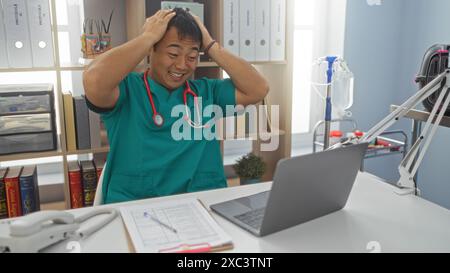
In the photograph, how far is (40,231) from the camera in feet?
2.93

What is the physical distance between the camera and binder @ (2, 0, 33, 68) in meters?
1.91

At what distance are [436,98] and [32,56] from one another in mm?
1674

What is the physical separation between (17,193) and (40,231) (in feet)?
4.37

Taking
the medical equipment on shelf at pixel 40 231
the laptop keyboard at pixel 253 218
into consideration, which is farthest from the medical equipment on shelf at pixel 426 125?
the medical equipment on shelf at pixel 40 231

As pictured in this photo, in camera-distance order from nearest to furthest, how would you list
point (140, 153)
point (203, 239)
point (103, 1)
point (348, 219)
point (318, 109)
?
point (203, 239) → point (348, 219) → point (140, 153) → point (103, 1) → point (318, 109)

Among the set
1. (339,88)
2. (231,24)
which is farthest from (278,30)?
(339,88)

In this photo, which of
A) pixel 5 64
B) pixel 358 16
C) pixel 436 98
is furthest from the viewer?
pixel 358 16

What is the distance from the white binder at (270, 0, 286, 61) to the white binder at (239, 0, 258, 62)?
0.11 meters

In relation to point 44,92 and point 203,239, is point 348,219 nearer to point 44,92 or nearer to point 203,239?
point 203,239

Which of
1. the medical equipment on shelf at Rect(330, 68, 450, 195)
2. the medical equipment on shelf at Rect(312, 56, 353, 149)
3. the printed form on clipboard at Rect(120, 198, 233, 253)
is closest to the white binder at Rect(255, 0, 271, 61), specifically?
the medical equipment on shelf at Rect(312, 56, 353, 149)

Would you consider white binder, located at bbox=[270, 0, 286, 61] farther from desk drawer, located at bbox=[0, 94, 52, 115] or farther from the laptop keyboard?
the laptop keyboard

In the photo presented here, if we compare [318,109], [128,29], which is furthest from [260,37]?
[318,109]

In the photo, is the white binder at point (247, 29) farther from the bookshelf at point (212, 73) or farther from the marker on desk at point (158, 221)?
the marker on desk at point (158, 221)

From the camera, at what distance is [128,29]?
232 cm
